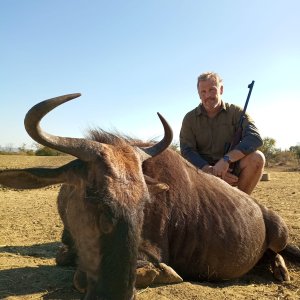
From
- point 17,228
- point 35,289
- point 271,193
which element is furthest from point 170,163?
point 271,193

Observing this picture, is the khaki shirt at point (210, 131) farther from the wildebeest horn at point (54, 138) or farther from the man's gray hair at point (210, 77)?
the wildebeest horn at point (54, 138)

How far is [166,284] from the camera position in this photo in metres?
4.46

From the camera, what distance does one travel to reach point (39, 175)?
3.78 m

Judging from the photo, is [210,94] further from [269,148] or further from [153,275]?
[269,148]

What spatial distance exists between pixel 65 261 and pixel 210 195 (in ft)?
5.94

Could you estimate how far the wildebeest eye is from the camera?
3.54 metres

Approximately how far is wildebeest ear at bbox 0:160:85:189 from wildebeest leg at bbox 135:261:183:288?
3.65ft

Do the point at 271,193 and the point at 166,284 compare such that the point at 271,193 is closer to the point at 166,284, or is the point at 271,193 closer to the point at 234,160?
the point at 234,160

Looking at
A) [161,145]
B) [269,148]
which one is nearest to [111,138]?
[161,145]

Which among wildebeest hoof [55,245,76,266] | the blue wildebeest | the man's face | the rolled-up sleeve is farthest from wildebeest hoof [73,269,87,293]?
the man's face

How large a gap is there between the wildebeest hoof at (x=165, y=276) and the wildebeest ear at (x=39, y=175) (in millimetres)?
1340

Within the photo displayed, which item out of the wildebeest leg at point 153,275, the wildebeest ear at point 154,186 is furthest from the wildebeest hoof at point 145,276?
the wildebeest ear at point 154,186

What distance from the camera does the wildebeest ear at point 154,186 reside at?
425 cm

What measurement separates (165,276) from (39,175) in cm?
159
